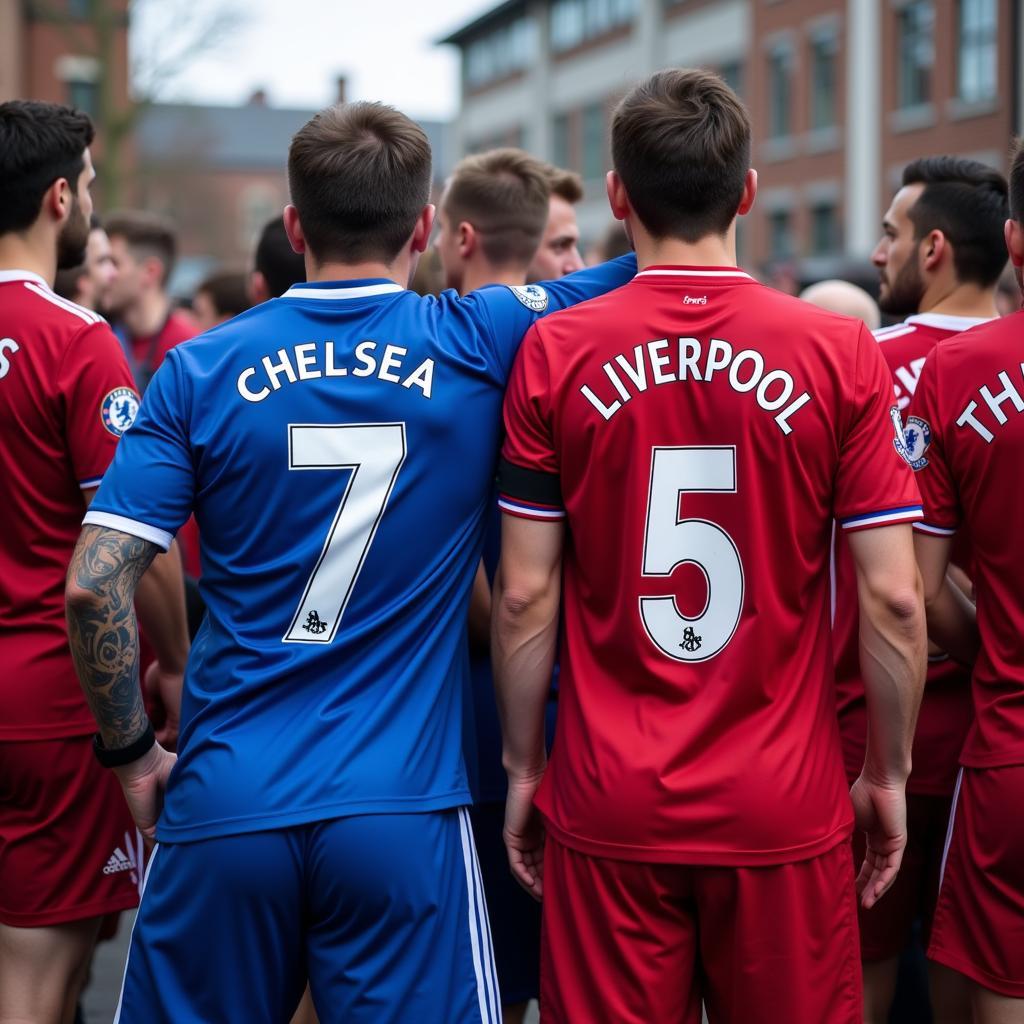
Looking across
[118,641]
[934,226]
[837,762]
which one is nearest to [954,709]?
[837,762]

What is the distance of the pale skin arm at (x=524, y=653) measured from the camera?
2996 millimetres

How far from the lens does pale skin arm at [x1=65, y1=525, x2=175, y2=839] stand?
290cm

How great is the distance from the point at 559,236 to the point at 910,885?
2517 millimetres

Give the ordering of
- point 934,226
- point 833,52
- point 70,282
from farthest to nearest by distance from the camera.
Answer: point 833,52 → point 70,282 → point 934,226

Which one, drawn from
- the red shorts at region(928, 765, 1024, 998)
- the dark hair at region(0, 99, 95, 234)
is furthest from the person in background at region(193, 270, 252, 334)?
the red shorts at region(928, 765, 1024, 998)

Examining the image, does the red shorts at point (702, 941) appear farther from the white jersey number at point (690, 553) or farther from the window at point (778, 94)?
the window at point (778, 94)

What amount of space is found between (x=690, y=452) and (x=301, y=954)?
4.13 ft

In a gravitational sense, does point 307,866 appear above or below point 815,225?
below

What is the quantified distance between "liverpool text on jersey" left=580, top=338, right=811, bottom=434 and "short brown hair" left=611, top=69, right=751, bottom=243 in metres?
0.26

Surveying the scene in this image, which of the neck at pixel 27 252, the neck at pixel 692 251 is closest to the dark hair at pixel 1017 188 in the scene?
the neck at pixel 692 251

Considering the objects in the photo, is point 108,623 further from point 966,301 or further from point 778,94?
point 778,94

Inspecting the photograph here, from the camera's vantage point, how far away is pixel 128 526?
2.90 metres

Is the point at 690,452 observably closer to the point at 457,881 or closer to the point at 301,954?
the point at 457,881

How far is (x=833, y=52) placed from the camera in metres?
31.3
